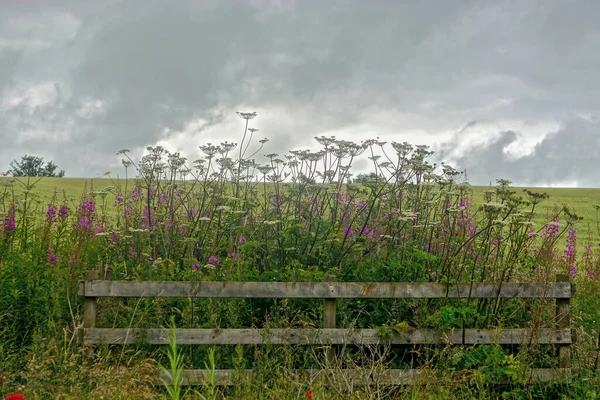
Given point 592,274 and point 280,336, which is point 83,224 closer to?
point 280,336

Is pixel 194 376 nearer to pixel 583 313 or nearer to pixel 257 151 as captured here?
pixel 257 151

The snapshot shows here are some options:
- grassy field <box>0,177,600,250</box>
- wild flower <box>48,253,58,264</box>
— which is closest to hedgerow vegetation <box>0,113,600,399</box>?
wild flower <box>48,253,58,264</box>

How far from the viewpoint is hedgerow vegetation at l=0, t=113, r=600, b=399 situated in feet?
17.3

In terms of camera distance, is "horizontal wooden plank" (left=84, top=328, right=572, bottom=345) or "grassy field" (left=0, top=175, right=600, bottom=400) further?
"horizontal wooden plank" (left=84, top=328, right=572, bottom=345)

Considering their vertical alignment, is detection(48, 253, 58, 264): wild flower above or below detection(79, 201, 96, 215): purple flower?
below

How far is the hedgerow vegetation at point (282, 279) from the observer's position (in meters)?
5.28

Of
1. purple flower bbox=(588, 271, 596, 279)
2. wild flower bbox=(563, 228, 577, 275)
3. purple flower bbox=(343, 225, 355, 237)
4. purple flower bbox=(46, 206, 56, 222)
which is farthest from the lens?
wild flower bbox=(563, 228, 577, 275)

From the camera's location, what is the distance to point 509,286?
6172 millimetres

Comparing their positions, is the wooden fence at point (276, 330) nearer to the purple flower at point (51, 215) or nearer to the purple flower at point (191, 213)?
the purple flower at point (51, 215)

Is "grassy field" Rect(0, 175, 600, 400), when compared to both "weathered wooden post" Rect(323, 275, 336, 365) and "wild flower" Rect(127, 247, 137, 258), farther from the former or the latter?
"weathered wooden post" Rect(323, 275, 336, 365)

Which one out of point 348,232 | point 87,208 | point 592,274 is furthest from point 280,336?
point 592,274

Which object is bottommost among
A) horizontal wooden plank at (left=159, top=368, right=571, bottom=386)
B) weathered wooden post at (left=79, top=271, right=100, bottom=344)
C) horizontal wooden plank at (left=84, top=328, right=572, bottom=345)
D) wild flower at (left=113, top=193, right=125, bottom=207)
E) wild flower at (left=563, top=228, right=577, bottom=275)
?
Result: horizontal wooden plank at (left=159, top=368, right=571, bottom=386)

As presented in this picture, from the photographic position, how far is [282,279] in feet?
21.0

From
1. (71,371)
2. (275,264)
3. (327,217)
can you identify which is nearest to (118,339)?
(71,371)
